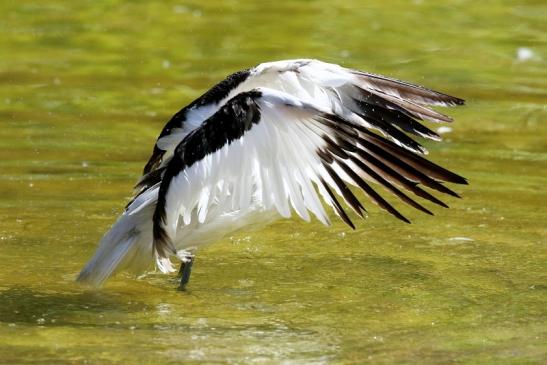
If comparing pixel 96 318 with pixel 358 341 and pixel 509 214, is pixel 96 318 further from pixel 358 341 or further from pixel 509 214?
pixel 509 214

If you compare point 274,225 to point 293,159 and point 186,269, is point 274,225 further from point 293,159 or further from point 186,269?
point 293,159

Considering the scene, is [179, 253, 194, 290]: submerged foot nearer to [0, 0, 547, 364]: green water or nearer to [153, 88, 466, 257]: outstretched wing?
[0, 0, 547, 364]: green water

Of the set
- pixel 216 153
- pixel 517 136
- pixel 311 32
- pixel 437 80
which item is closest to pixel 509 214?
pixel 517 136

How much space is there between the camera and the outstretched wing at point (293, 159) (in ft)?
18.8

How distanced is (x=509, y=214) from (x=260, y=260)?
69.8 inches

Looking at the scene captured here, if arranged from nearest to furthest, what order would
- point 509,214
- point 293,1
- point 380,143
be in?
point 380,143
point 509,214
point 293,1

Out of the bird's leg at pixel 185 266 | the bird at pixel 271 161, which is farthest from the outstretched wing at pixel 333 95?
the bird's leg at pixel 185 266

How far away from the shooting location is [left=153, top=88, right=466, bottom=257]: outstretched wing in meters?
5.73

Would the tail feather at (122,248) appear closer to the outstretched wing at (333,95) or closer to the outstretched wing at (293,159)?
the outstretched wing at (333,95)

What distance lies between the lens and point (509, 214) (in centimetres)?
814

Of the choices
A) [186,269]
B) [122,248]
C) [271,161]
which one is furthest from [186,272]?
[271,161]

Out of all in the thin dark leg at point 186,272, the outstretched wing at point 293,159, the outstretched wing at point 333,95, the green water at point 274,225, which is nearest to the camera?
the outstretched wing at point 293,159

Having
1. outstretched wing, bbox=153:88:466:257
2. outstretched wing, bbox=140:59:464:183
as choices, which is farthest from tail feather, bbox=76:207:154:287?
outstretched wing, bbox=153:88:466:257

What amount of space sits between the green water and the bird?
0.32 m
